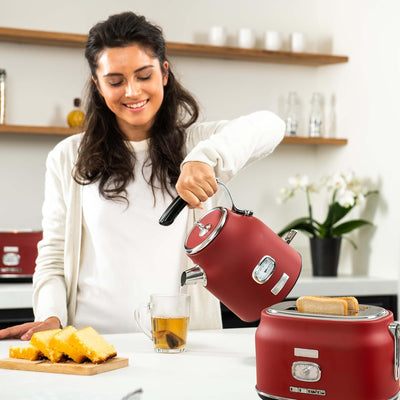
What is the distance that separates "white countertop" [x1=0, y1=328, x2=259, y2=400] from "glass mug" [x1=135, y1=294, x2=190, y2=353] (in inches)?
0.9

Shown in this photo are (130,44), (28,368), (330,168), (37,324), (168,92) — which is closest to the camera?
(28,368)

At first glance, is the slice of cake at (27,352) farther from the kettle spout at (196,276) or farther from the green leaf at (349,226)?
the green leaf at (349,226)

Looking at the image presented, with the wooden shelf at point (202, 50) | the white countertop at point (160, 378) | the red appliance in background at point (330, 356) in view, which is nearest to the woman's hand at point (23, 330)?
the white countertop at point (160, 378)

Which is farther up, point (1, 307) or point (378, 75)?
point (378, 75)

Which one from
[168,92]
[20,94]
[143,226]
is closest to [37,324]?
Answer: [143,226]

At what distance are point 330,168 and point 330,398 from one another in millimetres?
2669

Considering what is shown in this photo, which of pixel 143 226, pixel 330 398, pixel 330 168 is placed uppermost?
pixel 330 168

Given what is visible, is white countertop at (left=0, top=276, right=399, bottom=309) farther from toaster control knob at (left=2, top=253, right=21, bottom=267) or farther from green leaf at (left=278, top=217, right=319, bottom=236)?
toaster control knob at (left=2, top=253, right=21, bottom=267)

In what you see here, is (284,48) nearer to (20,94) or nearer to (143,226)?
(20,94)

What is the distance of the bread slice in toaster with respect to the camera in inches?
37.8

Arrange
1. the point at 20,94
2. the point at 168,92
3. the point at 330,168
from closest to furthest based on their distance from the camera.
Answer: the point at 168,92 → the point at 20,94 → the point at 330,168

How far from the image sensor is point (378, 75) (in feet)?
10.3

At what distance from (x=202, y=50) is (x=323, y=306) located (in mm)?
2389

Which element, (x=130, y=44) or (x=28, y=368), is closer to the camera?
(x=28, y=368)
